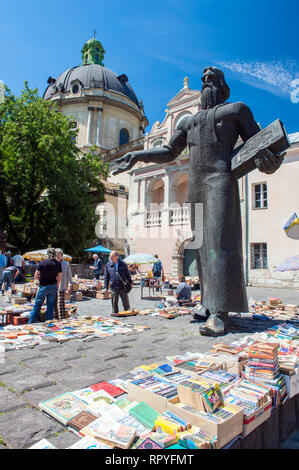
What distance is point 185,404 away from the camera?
79.4 inches

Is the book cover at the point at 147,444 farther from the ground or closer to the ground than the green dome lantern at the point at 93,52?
closer to the ground

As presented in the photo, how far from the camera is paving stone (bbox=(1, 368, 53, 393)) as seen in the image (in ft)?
8.06

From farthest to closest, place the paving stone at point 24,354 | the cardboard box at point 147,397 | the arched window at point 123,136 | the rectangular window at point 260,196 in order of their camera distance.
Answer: the arched window at point 123,136 → the rectangular window at point 260,196 → the paving stone at point 24,354 → the cardboard box at point 147,397

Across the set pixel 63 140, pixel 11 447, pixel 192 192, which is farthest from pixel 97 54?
pixel 11 447

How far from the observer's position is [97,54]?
49.2m

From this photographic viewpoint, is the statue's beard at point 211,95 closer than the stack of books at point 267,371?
No

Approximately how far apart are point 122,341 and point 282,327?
2380 mm

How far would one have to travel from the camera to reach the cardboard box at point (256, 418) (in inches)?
74.3

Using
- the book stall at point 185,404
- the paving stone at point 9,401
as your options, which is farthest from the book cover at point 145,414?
the paving stone at point 9,401

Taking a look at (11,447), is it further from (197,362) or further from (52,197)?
(52,197)

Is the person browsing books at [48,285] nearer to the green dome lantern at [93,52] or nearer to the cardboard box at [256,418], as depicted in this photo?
the cardboard box at [256,418]

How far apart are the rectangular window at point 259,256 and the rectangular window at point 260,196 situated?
2.11m

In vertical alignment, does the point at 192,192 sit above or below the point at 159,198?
below

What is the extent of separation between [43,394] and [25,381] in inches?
13.1
